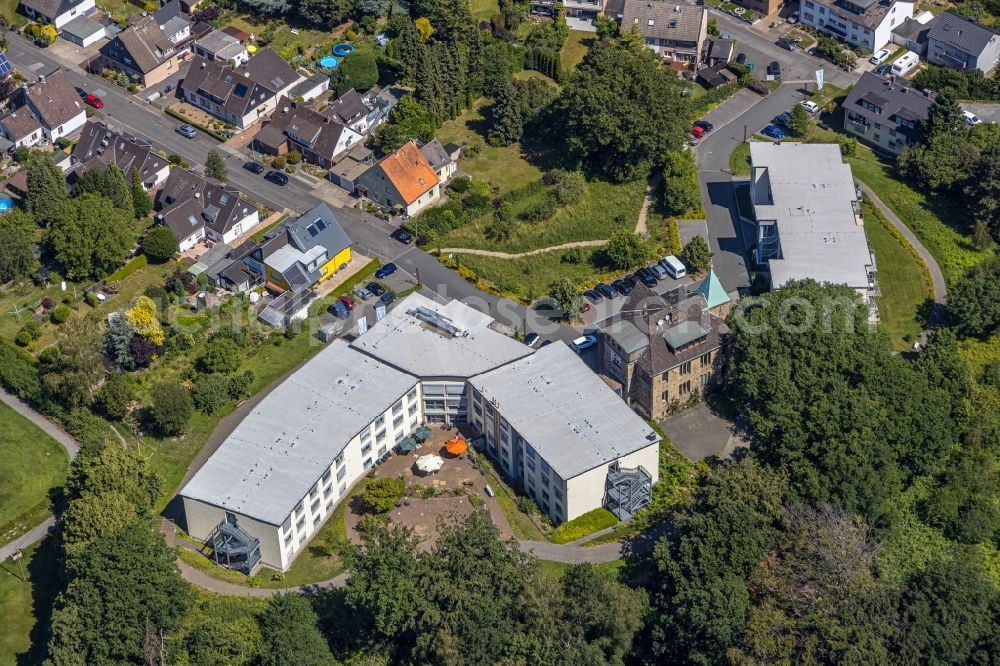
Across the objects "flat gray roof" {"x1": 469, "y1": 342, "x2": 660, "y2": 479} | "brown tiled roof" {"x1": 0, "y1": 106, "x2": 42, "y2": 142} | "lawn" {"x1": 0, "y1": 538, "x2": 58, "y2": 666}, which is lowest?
"lawn" {"x1": 0, "y1": 538, "x2": 58, "y2": 666}

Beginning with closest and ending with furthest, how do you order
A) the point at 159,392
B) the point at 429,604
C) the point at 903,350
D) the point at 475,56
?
the point at 429,604 < the point at 159,392 < the point at 903,350 < the point at 475,56

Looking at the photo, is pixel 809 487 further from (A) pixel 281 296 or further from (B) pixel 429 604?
(A) pixel 281 296

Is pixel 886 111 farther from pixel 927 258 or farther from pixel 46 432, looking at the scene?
pixel 46 432

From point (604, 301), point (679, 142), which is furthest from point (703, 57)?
point (604, 301)

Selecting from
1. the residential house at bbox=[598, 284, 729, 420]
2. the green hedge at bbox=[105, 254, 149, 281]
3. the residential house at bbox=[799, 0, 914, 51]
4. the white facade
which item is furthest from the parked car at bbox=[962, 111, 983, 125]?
the green hedge at bbox=[105, 254, 149, 281]

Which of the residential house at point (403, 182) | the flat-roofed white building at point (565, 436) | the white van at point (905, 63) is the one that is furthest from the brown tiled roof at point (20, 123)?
the white van at point (905, 63)

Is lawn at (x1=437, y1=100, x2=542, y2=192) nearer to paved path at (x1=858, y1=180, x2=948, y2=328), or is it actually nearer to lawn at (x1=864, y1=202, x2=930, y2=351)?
paved path at (x1=858, y1=180, x2=948, y2=328)

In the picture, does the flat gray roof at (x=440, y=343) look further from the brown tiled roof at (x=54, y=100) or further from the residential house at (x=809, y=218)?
the brown tiled roof at (x=54, y=100)
